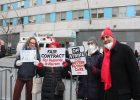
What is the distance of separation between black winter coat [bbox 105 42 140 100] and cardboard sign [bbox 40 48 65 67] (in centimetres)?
233

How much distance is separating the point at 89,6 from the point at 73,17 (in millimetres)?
3550

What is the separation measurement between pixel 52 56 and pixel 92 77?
1.29 metres

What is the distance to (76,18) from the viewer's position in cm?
5044

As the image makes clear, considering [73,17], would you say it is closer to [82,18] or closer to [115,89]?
[82,18]

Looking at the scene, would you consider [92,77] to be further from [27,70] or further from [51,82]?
[27,70]

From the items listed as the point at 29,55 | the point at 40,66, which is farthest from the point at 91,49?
the point at 29,55

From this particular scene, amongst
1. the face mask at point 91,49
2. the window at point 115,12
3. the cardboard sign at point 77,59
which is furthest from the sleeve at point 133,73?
the window at point 115,12

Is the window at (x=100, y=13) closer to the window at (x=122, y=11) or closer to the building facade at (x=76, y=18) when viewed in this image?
the building facade at (x=76, y=18)

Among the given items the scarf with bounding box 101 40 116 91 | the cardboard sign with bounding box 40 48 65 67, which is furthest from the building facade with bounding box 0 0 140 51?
the scarf with bounding box 101 40 116 91

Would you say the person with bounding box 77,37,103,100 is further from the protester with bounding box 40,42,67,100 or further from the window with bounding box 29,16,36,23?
the window with bounding box 29,16,36,23

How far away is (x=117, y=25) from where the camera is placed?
4528 centimetres

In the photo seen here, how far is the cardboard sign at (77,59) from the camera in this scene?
7.39 meters

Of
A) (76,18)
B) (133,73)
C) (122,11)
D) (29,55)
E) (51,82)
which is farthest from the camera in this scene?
(76,18)

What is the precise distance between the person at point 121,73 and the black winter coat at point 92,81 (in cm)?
109
